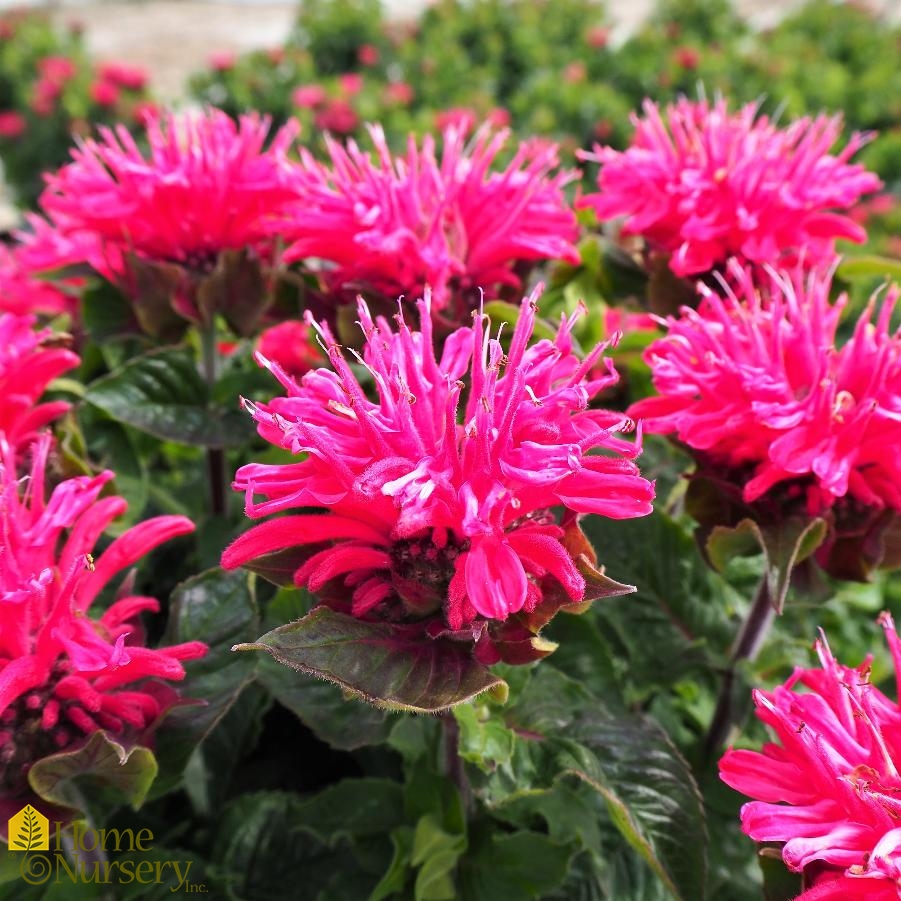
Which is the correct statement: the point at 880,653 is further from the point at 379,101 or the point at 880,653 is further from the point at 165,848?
the point at 379,101

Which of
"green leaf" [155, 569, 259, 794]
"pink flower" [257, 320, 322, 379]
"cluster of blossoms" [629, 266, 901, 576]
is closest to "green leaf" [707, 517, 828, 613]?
"cluster of blossoms" [629, 266, 901, 576]

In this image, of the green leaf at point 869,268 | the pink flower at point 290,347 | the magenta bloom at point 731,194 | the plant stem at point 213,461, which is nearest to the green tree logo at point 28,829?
the plant stem at point 213,461

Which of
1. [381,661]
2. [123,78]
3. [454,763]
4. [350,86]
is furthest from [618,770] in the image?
[123,78]

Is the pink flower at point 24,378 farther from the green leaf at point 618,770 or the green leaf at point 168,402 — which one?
the green leaf at point 618,770

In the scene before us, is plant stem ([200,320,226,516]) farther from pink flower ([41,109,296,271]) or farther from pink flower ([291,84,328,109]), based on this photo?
pink flower ([291,84,328,109])

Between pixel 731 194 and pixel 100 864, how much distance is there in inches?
30.3

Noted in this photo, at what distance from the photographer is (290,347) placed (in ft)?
3.27

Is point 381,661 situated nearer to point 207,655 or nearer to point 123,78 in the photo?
point 207,655

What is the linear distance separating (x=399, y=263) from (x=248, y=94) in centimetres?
263

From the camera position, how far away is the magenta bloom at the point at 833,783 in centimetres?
49

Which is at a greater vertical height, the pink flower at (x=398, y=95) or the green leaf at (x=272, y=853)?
the pink flower at (x=398, y=95)

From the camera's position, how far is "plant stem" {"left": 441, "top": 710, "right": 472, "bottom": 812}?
67 cm

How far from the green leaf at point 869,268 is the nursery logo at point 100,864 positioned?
2.59 ft

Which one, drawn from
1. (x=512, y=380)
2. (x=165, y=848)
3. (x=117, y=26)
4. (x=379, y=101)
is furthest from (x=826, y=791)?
(x=117, y=26)
